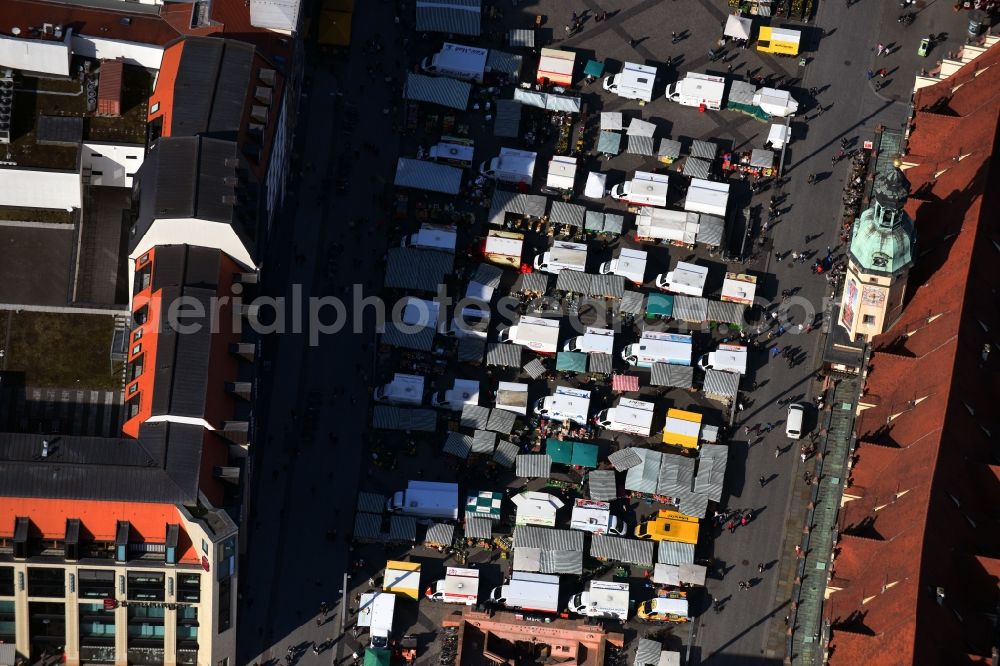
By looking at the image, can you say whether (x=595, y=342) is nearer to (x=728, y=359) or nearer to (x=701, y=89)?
(x=728, y=359)

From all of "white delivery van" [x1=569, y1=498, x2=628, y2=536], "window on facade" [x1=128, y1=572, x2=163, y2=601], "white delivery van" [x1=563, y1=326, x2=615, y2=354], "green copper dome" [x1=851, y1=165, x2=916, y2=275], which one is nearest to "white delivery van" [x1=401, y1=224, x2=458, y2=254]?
"white delivery van" [x1=563, y1=326, x2=615, y2=354]

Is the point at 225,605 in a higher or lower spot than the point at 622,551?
lower

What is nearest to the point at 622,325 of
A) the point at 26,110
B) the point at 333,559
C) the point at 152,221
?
the point at 333,559

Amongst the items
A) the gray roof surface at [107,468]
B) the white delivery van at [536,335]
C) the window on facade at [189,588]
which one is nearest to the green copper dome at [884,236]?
the white delivery van at [536,335]

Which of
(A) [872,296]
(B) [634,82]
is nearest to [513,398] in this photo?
(A) [872,296]

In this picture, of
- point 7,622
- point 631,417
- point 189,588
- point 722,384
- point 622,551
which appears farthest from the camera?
point 722,384

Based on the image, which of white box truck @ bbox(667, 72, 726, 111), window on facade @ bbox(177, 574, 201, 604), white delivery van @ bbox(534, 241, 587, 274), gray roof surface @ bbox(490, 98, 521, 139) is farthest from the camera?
white box truck @ bbox(667, 72, 726, 111)

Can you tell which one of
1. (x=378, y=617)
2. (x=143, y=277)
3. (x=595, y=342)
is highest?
(x=143, y=277)

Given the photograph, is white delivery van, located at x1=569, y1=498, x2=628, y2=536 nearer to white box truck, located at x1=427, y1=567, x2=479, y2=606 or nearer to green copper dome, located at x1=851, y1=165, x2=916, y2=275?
white box truck, located at x1=427, y1=567, x2=479, y2=606
